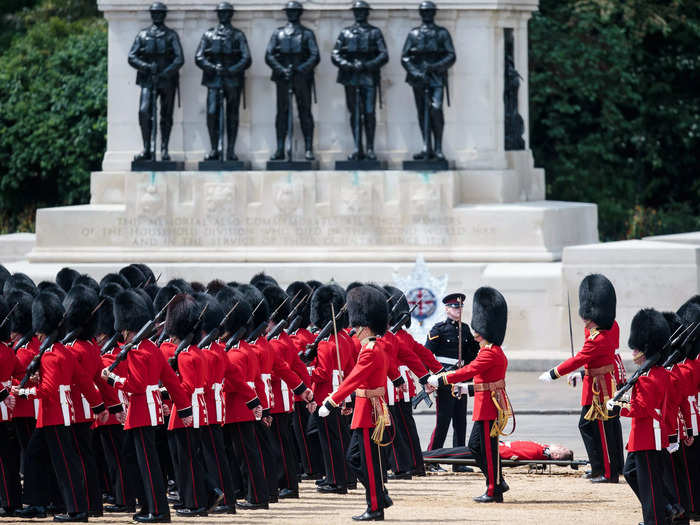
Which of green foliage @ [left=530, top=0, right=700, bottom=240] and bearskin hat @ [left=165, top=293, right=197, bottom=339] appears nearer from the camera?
bearskin hat @ [left=165, top=293, right=197, bottom=339]

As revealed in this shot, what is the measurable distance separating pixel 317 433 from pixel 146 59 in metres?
11.4

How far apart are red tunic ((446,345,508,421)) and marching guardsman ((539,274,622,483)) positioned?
1145 mm

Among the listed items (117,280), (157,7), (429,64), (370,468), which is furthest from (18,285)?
(157,7)

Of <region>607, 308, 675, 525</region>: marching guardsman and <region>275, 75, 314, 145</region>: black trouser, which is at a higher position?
<region>275, 75, 314, 145</region>: black trouser

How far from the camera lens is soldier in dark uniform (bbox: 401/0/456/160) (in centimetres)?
2525

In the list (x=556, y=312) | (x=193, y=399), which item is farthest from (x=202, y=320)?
(x=556, y=312)

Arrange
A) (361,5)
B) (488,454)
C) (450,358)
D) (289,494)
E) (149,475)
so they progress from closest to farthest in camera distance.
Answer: (149,475) → (488,454) → (289,494) → (450,358) → (361,5)

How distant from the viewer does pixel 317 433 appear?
15.6m

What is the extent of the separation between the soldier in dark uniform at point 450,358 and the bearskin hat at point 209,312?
9.76 feet

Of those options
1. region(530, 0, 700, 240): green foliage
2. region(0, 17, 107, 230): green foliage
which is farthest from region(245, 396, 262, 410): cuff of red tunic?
region(530, 0, 700, 240): green foliage

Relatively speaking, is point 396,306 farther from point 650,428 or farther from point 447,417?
point 650,428

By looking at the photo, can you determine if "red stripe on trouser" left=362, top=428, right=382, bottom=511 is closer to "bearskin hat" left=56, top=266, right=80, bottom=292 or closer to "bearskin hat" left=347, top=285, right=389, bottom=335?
"bearskin hat" left=347, top=285, right=389, bottom=335

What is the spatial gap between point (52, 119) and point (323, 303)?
67.9 ft

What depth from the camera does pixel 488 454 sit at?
1448 centimetres
